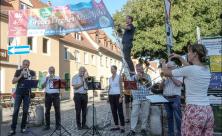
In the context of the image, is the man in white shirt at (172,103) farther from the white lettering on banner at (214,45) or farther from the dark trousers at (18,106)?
the dark trousers at (18,106)

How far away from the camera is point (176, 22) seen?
91.2ft

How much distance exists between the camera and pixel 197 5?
28359 mm

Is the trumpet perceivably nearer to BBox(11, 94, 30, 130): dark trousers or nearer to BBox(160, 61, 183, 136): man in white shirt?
BBox(160, 61, 183, 136): man in white shirt

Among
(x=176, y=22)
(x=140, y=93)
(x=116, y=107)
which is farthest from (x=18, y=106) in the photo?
(x=176, y=22)

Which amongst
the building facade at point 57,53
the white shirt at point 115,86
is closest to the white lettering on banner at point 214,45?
the white shirt at point 115,86

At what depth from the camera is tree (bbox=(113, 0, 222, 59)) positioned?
27.9 meters

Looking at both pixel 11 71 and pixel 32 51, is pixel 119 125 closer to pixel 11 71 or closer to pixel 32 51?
pixel 11 71

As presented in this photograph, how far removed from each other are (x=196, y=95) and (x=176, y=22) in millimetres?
23116

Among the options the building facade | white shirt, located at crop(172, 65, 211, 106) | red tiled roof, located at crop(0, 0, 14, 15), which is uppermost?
red tiled roof, located at crop(0, 0, 14, 15)

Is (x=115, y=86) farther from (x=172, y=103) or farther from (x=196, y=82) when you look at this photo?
(x=196, y=82)

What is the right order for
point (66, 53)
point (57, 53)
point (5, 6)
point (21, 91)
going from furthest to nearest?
point (66, 53) < point (57, 53) < point (5, 6) < point (21, 91)

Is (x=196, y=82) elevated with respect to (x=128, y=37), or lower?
lower

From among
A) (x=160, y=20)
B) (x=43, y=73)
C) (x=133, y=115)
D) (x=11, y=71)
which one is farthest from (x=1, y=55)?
(x=133, y=115)

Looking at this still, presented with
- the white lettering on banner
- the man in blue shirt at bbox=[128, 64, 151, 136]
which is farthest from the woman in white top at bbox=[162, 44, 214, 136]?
the man in blue shirt at bbox=[128, 64, 151, 136]
